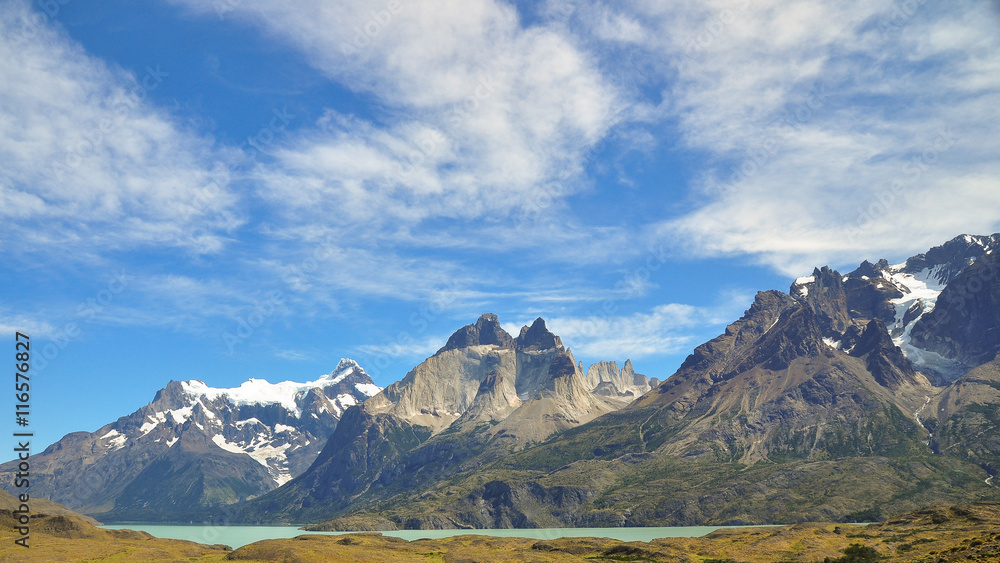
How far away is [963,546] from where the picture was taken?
5645 inches

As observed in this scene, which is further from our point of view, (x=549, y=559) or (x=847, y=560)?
(x=549, y=559)

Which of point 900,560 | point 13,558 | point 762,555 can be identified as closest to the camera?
point 13,558

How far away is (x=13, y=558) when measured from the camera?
459ft

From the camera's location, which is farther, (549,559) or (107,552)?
(549,559)

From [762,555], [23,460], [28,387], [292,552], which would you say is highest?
[28,387]

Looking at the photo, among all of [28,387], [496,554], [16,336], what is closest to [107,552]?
[28,387]

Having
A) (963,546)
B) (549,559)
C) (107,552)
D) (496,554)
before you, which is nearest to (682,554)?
(549,559)

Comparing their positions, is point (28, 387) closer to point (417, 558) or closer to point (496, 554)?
point (417, 558)

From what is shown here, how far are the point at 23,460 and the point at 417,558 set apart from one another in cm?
10212

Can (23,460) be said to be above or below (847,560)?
above

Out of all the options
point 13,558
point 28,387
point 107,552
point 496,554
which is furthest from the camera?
point 496,554

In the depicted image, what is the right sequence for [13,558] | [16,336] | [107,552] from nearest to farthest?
[16,336] < [13,558] < [107,552]

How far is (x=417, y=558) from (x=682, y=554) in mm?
72352

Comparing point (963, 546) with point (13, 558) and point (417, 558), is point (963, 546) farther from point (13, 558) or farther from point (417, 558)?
point (13, 558)
